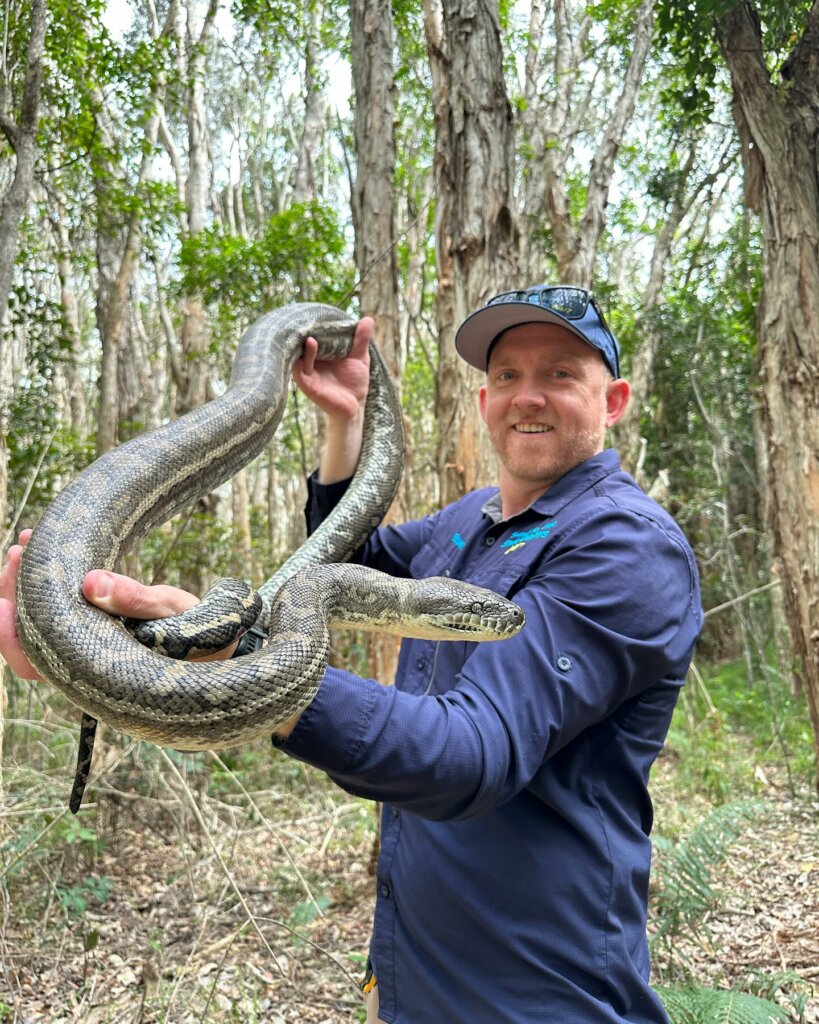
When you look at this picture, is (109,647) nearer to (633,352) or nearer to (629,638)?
(629,638)

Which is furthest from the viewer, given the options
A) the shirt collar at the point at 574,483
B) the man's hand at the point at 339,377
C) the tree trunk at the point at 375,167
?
the tree trunk at the point at 375,167

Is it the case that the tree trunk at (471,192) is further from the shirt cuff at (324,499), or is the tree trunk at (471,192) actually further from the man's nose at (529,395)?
the man's nose at (529,395)

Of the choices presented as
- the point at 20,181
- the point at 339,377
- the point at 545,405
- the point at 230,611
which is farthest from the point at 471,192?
the point at 230,611

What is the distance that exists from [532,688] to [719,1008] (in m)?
2.48

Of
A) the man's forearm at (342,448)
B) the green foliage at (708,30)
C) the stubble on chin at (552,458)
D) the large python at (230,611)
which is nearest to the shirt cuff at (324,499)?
the man's forearm at (342,448)

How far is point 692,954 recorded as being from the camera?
4.95 m

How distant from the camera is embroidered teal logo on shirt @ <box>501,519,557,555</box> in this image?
8.40 feet

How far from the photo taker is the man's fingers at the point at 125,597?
2.09 meters

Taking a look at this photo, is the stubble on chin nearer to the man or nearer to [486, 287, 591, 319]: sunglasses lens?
the man

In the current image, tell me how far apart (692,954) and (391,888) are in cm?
339

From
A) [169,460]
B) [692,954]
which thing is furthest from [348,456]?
[692,954]

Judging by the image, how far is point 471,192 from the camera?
4.89 m

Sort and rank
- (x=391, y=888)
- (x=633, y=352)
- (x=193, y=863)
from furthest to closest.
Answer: (x=633, y=352) < (x=193, y=863) < (x=391, y=888)

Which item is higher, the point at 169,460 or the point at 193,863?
the point at 169,460
